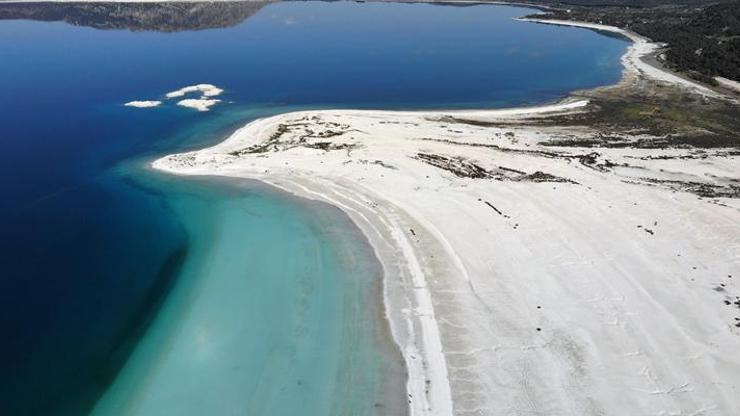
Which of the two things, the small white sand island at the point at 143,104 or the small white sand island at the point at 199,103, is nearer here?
the small white sand island at the point at 199,103

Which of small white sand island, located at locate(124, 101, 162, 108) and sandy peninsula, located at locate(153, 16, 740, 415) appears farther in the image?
small white sand island, located at locate(124, 101, 162, 108)

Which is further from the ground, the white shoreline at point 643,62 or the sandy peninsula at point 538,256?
the white shoreline at point 643,62

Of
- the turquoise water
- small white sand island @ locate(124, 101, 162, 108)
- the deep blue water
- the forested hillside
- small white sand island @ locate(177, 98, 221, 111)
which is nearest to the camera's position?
the turquoise water

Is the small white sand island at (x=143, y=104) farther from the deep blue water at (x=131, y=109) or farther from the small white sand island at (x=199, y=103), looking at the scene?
the small white sand island at (x=199, y=103)

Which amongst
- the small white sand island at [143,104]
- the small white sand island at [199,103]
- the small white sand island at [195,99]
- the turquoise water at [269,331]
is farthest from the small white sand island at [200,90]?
the turquoise water at [269,331]

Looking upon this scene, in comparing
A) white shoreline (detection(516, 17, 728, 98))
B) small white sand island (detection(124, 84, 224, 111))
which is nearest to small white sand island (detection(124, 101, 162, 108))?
small white sand island (detection(124, 84, 224, 111))

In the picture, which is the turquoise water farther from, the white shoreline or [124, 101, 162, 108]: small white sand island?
the white shoreline

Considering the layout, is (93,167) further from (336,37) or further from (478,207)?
(336,37)
